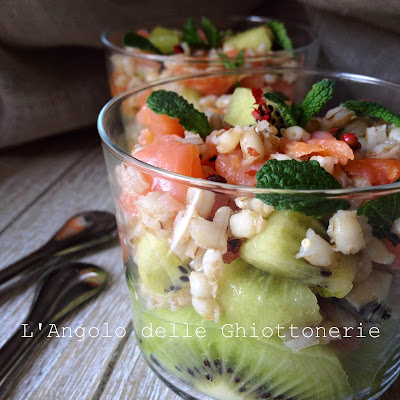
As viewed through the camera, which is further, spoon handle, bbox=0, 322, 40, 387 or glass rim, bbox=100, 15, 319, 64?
glass rim, bbox=100, 15, 319, 64

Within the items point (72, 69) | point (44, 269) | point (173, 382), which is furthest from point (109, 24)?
point (173, 382)

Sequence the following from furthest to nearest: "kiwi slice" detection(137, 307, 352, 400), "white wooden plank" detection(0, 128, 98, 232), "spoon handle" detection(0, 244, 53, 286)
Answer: "white wooden plank" detection(0, 128, 98, 232), "spoon handle" detection(0, 244, 53, 286), "kiwi slice" detection(137, 307, 352, 400)

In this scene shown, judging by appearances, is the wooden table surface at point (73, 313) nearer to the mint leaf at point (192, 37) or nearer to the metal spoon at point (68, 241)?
the metal spoon at point (68, 241)

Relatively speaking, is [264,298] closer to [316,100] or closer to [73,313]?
[316,100]

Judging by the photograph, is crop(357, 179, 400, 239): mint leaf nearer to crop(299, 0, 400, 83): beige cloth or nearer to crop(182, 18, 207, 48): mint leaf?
crop(299, 0, 400, 83): beige cloth

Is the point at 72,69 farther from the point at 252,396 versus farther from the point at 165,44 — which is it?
the point at 252,396

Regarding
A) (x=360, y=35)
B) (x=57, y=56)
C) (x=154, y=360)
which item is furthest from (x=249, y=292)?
(x=57, y=56)

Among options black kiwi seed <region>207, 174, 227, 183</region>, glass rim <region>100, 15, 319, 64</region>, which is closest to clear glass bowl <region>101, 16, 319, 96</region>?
glass rim <region>100, 15, 319, 64</region>
